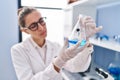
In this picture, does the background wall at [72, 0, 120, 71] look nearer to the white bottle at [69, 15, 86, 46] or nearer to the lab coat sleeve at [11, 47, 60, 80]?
the white bottle at [69, 15, 86, 46]

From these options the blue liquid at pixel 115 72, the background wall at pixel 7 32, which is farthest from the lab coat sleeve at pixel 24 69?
the background wall at pixel 7 32

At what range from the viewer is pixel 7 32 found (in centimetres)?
291

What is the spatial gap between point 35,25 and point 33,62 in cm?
29

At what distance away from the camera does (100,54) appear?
79.7 inches

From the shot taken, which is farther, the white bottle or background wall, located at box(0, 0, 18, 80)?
background wall, located at box(0, 0, 18, 80)

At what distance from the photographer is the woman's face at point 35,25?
140 centimetres

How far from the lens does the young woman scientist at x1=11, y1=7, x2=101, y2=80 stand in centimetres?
128

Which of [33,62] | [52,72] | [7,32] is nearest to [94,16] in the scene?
[33,62]

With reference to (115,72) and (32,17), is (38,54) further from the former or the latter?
(115,72)

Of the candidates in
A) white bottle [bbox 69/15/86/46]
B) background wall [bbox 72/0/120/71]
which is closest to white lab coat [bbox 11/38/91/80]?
white bottle [bbox 69/15/86/46]

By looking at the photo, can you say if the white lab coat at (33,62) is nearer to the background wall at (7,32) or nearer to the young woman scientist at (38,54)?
the young woman scientist at (38,54)

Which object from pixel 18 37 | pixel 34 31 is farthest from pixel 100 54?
pixel 18 37

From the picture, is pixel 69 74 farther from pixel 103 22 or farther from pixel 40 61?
pixel 103 22

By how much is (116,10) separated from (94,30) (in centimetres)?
49
